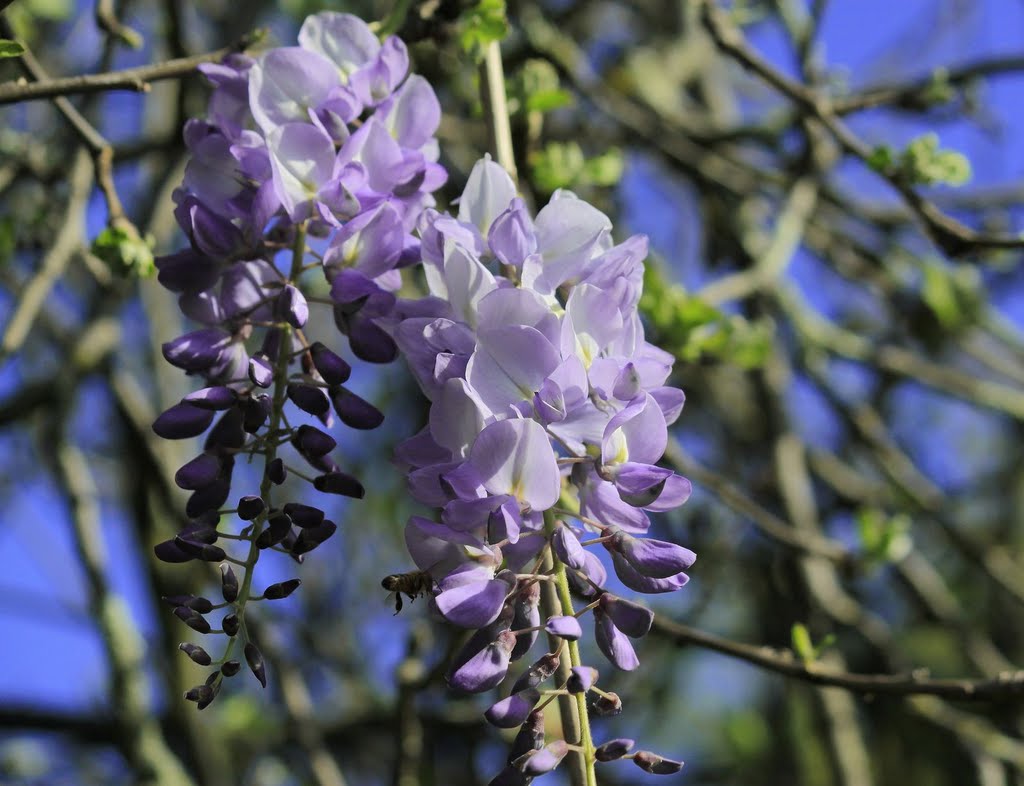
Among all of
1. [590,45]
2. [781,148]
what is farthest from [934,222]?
[590,45]

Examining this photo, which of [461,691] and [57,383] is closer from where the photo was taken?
[461,691]

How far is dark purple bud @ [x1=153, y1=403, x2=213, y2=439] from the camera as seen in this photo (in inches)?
38.5

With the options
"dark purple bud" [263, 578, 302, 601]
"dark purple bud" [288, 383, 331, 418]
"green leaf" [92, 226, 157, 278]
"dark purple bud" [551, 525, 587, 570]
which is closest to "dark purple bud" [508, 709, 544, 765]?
"dark purple bud" [551, 525, 587, 570]

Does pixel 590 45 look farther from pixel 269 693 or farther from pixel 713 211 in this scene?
pixel 269 693

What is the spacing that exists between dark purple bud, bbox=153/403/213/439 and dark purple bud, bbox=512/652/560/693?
37 cm

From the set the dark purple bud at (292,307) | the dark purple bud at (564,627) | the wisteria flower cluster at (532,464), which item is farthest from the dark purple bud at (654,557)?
the dark purple bud at (292,307)

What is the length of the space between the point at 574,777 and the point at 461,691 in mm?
108

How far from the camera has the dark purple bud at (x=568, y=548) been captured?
33.0 inches

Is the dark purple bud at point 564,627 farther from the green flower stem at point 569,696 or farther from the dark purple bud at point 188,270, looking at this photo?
the dark purple bud at point 188,270

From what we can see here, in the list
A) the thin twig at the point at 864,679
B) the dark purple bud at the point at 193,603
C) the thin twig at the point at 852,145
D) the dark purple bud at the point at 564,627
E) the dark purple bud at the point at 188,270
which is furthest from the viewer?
the thin twig at the point at 852,145

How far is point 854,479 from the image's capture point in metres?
3.12

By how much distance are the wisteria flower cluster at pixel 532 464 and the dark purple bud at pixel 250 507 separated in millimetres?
127

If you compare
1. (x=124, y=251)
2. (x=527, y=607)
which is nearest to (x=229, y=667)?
(x=527, y=607)

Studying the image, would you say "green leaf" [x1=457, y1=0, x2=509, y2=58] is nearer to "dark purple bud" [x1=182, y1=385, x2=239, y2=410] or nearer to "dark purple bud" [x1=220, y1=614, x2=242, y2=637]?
"dark purple bud" [x1=182, y1=385, x2=239, y2=410]
